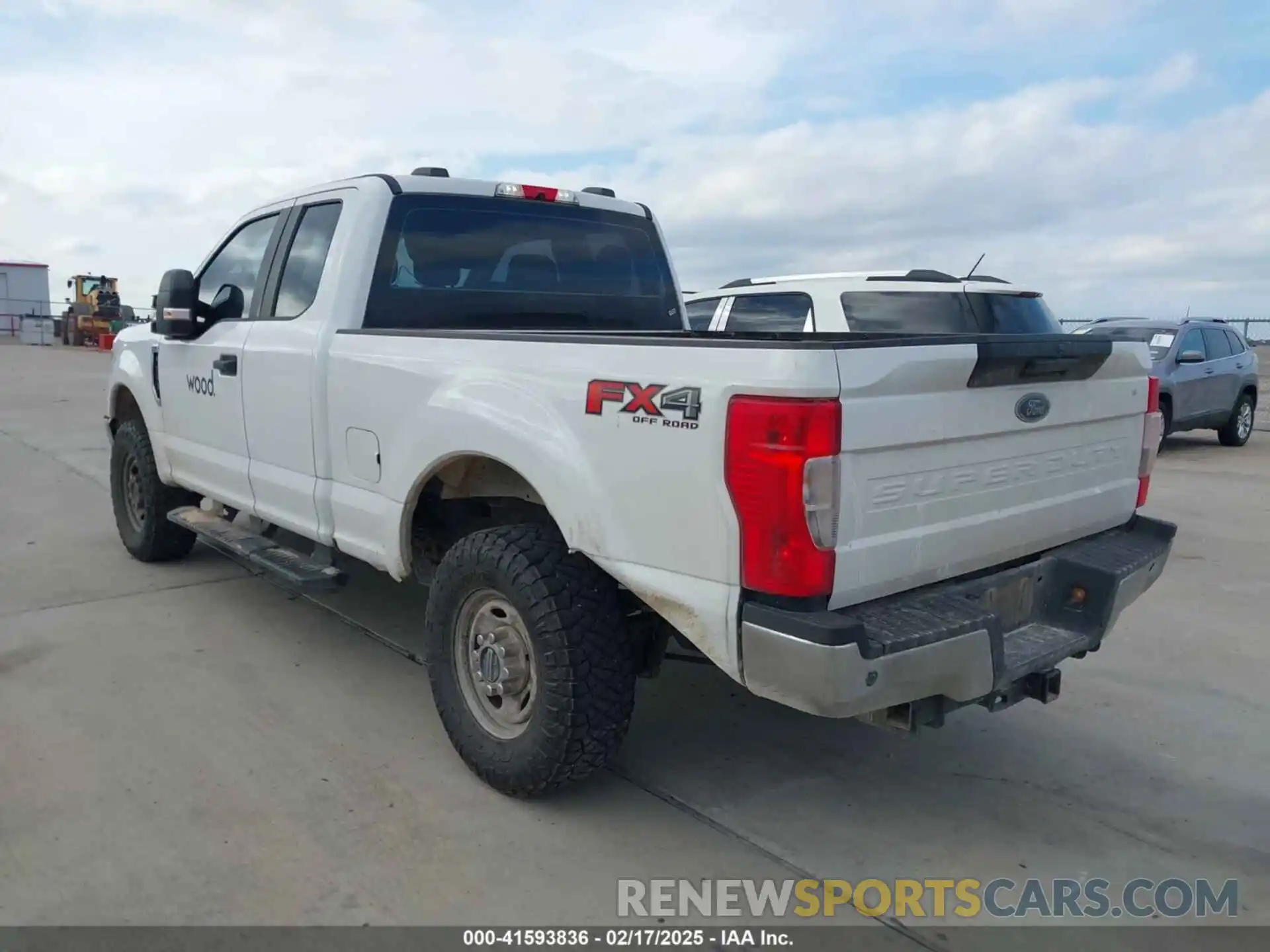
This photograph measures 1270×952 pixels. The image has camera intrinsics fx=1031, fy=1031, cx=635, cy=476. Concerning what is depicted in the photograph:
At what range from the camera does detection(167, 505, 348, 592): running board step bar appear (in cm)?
422

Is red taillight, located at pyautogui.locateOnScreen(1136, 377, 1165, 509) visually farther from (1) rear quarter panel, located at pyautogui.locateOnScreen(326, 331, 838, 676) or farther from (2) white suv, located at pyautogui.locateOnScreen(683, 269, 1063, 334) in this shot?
(2) white suv, located at pyautogui.locateOnScreen(683, 269, 1063, 334)

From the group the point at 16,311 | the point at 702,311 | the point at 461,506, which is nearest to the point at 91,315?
the point at 16,311

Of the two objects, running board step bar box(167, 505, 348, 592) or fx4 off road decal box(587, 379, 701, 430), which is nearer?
fx4 off road decal box(587, 379, 701, 430)

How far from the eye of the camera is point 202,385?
16.8 ft

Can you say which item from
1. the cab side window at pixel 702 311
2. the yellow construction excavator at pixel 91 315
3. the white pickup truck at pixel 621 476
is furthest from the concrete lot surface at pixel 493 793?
the yellow construction excavator at pixel 91 315

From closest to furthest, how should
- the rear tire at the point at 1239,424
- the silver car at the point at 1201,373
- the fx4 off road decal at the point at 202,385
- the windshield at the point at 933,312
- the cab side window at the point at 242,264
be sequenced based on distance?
1. the cab side window at the point at 242,264
2. the fx4 off road decal at the point at 202,385
3. the windshield at the point at 933,312
4. the silver car at the point at 1201,373
5. the rear tire at the point at 1239,424

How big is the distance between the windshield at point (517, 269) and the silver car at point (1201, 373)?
27.6 ft

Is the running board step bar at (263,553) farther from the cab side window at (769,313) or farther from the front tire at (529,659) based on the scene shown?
the cab side window at (769,313)

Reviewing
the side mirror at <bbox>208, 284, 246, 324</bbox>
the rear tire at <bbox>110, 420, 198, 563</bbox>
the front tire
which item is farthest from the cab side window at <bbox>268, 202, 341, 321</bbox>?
the rear tire at <bbox>110, 420, 198, 563</bbox>

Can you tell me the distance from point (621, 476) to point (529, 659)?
779 millimetres

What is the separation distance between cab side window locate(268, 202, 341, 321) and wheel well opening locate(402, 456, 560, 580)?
1.06m

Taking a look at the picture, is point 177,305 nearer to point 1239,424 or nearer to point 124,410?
point 124,410

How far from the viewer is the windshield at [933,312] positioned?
303 inches

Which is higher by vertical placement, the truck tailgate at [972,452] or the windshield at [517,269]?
the windshield at [517,269]
